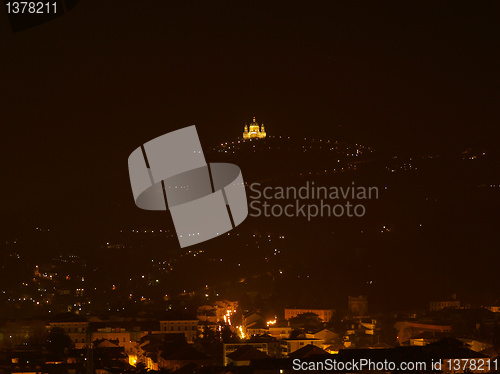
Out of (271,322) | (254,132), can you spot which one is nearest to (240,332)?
(271,322)

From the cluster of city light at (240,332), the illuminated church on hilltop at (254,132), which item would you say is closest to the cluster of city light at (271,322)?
the cluster of city light at (240,332)

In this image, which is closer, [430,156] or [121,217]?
[121,217]

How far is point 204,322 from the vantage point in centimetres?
1205

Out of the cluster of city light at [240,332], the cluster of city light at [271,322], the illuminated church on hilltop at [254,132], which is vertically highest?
the illuminated church on hilltop at [254,132]

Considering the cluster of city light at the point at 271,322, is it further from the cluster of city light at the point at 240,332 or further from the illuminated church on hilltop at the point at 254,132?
the illuminated church on hilltop at the point at 254,132

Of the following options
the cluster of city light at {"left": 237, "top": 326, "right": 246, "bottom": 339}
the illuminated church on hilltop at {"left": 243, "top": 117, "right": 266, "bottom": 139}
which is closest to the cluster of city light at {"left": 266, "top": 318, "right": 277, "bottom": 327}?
the cluster of city light at {"left": 237, "top": 326, "right": 246, "bottom": 339}

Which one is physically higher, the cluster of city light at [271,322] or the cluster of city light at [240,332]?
the cluster of city light at [271,322]

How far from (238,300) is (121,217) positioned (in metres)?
7.72

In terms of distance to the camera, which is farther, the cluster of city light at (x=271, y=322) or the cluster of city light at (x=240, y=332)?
the cluster of city light at (x=271, y=322)

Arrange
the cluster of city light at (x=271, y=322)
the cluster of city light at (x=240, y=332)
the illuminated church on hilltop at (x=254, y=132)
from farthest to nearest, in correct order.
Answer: the illuminated church on hilltop at (x=254, y=132) → the cluster of city light at (x=271, y=322) → the cluster of city light at (x=240, y=332)

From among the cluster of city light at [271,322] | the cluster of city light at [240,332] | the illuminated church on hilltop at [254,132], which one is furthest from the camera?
the illuminated church on hilltop at [254,132]

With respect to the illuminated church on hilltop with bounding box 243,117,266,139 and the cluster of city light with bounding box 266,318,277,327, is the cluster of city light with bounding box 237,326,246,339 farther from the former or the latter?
the illuminated church on hilltop with bounding box 243,117,266,139

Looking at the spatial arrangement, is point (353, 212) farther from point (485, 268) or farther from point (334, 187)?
point (485, 268)

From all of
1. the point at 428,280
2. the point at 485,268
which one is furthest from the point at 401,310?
the point at 485,268
